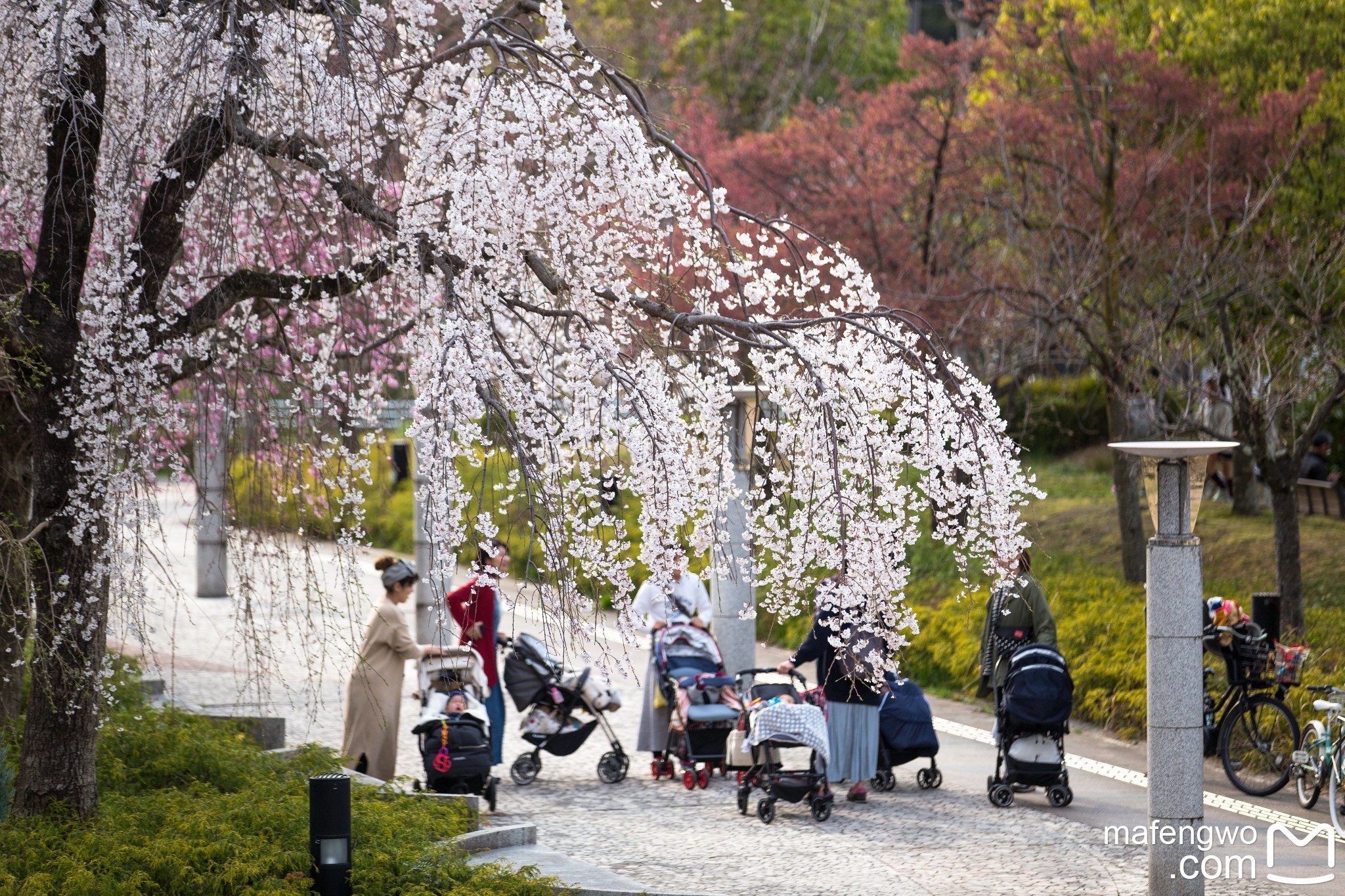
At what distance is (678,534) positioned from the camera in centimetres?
665

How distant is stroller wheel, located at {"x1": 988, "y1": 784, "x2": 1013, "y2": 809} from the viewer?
9016mm

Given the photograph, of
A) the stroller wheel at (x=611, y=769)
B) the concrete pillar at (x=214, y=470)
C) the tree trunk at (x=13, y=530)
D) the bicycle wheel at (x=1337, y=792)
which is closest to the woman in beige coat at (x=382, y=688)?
the concrete pillar at (x=214, y=470)

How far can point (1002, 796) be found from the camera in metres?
9.02

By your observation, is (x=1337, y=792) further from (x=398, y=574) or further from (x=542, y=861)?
(x=398, y=574)

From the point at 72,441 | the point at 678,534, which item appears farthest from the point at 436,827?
the point at 72,441

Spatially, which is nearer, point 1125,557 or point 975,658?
point 975,658

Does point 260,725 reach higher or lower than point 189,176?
lower

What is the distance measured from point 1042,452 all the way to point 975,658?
12.8m

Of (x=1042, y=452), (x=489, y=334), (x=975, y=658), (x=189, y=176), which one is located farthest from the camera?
(x=1042, y=452)

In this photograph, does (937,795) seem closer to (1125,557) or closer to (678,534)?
(678,534)

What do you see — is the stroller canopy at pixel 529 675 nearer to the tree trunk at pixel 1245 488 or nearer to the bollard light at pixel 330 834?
the bollard light at pixel 330 834

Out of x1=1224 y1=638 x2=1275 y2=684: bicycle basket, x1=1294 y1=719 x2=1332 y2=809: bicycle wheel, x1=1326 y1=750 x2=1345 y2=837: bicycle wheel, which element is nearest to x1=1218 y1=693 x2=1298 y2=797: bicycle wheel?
x1=1224 y1=638 x2=1275 y2=684: bicycle basket

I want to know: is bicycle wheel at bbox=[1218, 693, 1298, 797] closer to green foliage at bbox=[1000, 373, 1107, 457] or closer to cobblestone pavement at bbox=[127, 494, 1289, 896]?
cobblestone pavement at bbox=[127, 494, 1289, 896]

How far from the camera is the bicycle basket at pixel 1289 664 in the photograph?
30.7ft
